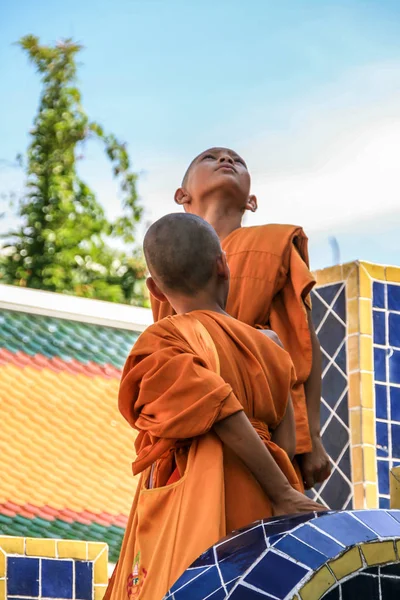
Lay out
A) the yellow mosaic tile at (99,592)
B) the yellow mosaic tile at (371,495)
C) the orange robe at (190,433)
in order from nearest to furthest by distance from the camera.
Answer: the orange robe at (190,433)
the yellow mosaic tile at (99,592)
the yellow mosaic tile at (371,495)

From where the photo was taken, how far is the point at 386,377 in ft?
18.7

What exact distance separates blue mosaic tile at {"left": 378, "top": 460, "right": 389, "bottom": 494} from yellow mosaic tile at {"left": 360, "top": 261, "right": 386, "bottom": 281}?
0.82m

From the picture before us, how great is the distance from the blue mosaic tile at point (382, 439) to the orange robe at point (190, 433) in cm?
214

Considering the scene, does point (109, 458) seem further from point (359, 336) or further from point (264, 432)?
point (264, 432)

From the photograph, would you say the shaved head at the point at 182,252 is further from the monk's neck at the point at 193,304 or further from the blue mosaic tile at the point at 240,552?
the blue mosaic tile at the point at 240,552

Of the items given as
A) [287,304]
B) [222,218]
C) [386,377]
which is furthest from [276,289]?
[386,377]

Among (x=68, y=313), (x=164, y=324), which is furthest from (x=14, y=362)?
(x=164, y=324)

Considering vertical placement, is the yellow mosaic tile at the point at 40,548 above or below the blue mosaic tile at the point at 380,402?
below

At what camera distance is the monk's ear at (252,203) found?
449cm

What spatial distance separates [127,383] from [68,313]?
2534 mm

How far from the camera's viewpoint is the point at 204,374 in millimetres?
3229

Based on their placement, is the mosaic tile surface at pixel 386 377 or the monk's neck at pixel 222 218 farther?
the mosaic tile surface at pixel 386 377

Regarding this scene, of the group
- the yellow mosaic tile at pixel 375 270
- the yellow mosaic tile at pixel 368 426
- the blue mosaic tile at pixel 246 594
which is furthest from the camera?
the yellow mosaic tile at pixel 375 270

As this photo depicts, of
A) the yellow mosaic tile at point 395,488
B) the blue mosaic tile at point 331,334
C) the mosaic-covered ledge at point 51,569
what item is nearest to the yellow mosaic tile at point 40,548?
the mosaic-covered ledge at point 51,569
